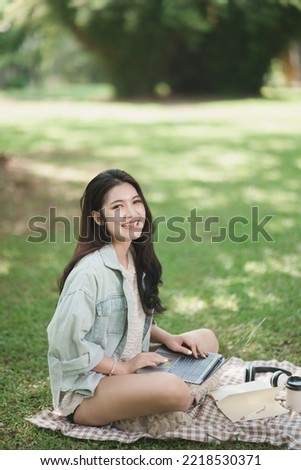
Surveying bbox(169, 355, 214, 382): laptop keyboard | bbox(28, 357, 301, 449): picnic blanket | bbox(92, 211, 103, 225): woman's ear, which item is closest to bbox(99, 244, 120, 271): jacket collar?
bbox(92, 211, 103, 225): woman's ear

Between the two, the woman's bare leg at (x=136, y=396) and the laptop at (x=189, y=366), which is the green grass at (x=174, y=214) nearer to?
the woman's bare leg at (x=136, y=396)

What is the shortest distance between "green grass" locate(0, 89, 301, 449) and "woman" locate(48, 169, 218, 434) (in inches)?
7.6

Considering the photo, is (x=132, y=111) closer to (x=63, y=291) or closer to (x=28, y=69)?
(x=63, y=291)

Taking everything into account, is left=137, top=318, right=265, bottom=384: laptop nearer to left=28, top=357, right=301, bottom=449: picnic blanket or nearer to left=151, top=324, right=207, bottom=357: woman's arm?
left=151, top=324, right=207, bottom=357: woman's arm

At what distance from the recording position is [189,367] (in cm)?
308

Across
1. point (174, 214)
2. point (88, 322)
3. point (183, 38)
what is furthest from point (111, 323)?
point (183, 38)

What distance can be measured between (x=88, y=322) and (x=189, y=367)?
1.80ft

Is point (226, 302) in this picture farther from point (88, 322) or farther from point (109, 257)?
point (88, 322)

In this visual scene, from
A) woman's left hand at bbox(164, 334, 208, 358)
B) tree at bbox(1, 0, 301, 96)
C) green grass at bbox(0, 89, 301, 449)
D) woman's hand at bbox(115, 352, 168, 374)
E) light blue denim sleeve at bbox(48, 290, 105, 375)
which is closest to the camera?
light blue denim sleeve at bbox(48, 290, 105, 375)

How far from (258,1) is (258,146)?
9.77m

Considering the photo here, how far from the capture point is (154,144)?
11469mm

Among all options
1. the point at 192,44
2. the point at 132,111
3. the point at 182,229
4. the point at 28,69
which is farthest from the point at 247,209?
the point at 28,69

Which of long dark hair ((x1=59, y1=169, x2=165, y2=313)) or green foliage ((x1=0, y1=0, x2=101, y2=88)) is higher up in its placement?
green foliage ((x1=0, y1=0, x2=101, y2=88))

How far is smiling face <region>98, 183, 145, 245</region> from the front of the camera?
3.01 m
